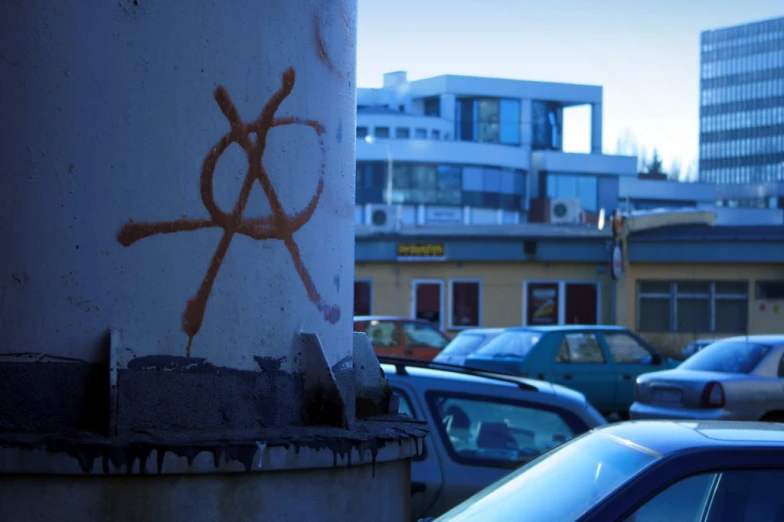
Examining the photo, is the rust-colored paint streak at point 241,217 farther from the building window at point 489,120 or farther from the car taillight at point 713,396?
the building window at point 489,120

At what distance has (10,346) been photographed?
308cm

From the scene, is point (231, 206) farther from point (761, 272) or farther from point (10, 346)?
point (761, 272)

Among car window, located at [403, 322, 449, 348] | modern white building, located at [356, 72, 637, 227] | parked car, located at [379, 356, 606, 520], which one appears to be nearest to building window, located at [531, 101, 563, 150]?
modern white building, located at [356, 72, 637, 227]

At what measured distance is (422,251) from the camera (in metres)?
36.1

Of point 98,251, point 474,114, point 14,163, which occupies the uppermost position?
point 474,114

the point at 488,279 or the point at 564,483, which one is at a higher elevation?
the point at 564,483

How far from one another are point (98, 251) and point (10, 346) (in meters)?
0.35

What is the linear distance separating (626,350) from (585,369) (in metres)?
1.03

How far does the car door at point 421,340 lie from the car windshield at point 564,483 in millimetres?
19119

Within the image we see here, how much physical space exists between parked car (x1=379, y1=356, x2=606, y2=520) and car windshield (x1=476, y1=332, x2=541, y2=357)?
33.6 ft

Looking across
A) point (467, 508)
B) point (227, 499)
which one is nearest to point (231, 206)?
point (227, 499)

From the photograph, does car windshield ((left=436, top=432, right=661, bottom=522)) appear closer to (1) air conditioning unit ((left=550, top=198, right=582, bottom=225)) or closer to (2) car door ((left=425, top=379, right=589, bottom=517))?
(2) car door ((left=425, top=379, right=589, bottom=517))

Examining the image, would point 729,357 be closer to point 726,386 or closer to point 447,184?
point 726,386

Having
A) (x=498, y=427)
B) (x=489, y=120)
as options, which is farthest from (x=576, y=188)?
(x=498, y=427)
